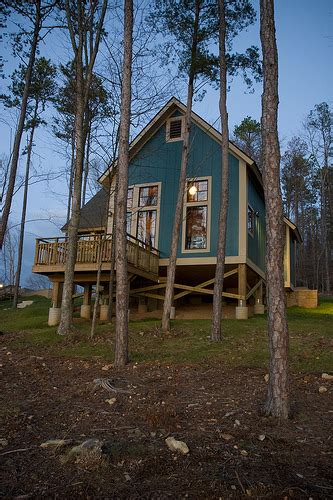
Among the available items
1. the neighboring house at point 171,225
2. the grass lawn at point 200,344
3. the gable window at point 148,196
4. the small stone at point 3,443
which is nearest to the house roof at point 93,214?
the neighboring house at point 171,225

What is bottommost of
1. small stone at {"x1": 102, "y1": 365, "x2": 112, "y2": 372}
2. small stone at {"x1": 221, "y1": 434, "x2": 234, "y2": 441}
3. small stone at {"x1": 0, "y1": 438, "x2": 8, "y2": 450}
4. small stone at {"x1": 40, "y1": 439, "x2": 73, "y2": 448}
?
small stone at {"x1": 0, "y1": 438, "x2": 8, "y2": 450}

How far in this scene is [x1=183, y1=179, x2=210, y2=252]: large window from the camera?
597 inches

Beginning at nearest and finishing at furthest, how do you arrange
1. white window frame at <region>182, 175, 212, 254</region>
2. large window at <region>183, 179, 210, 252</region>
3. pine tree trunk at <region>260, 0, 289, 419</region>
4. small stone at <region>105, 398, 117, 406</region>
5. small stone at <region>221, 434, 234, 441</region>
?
small stone at <region>221, 434, 234, 441</region> → pine tree trunk at <region>260, 0, 289, 419</region> → small stone at <region>105, 398, 117, 406</region> → white window frame at <region>182, 175, 212, 254</region> → large window at <region>183, 179, 210, 252</region>

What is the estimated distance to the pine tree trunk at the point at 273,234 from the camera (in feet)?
15.7

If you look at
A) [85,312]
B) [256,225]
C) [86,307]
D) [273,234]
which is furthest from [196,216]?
[273,234]

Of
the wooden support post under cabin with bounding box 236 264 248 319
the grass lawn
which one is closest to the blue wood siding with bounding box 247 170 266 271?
the wooden support post under cabin with bounding box 236 264 248 319

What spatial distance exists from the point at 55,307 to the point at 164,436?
11.0m

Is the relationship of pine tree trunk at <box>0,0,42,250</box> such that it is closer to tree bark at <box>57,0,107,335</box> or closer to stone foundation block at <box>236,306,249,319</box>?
tree bark at <box>57,0,107,335</box>

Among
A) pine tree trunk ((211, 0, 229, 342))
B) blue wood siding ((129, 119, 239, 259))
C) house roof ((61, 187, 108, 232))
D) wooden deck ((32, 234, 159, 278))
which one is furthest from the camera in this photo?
house roof ((61, 187, 108, 232))

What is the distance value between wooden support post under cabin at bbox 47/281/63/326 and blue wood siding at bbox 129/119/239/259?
4514mm

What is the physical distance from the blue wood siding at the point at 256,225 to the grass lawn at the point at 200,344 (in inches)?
167

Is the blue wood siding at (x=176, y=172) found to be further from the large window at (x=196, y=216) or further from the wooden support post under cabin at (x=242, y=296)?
the wooden support post under cabin at (x=242, y=296)

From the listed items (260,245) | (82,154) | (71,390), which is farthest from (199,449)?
(260,245)

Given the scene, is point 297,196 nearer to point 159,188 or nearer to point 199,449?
point 159,188
